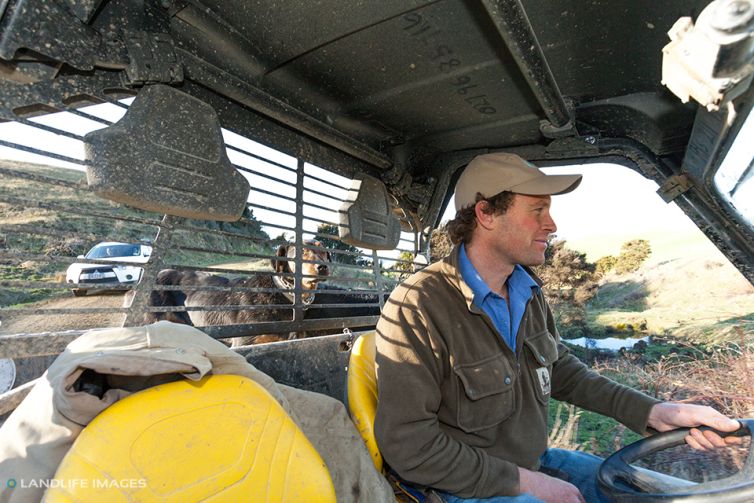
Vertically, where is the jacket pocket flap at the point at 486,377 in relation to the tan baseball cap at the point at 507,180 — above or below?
below

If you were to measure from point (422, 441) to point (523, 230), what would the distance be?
96cm

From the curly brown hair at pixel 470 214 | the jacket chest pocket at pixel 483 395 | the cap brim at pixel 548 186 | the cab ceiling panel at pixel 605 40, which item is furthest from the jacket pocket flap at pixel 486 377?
the cab ceiling panel at pixel 605 40

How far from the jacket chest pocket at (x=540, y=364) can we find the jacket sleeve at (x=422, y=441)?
0.39 metres

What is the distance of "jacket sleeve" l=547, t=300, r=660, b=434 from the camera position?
1.66 m

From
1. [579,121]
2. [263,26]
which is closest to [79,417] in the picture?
[263,26]

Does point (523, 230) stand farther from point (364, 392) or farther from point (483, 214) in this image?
point (364, 392)

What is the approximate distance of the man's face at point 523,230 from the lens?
1770 mm

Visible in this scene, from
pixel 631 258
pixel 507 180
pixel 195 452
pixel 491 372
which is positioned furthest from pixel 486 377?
pixel 631 258

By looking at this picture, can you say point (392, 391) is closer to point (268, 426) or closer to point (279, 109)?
point (268, 426)

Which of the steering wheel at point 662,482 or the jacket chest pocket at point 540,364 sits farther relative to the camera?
the jacket chest pocket at point 540,364

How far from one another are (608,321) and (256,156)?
1325 cm

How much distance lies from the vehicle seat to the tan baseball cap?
1283 mm

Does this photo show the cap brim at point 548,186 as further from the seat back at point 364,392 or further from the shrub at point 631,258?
the shrub at point 631,258

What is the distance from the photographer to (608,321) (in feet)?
41.4
